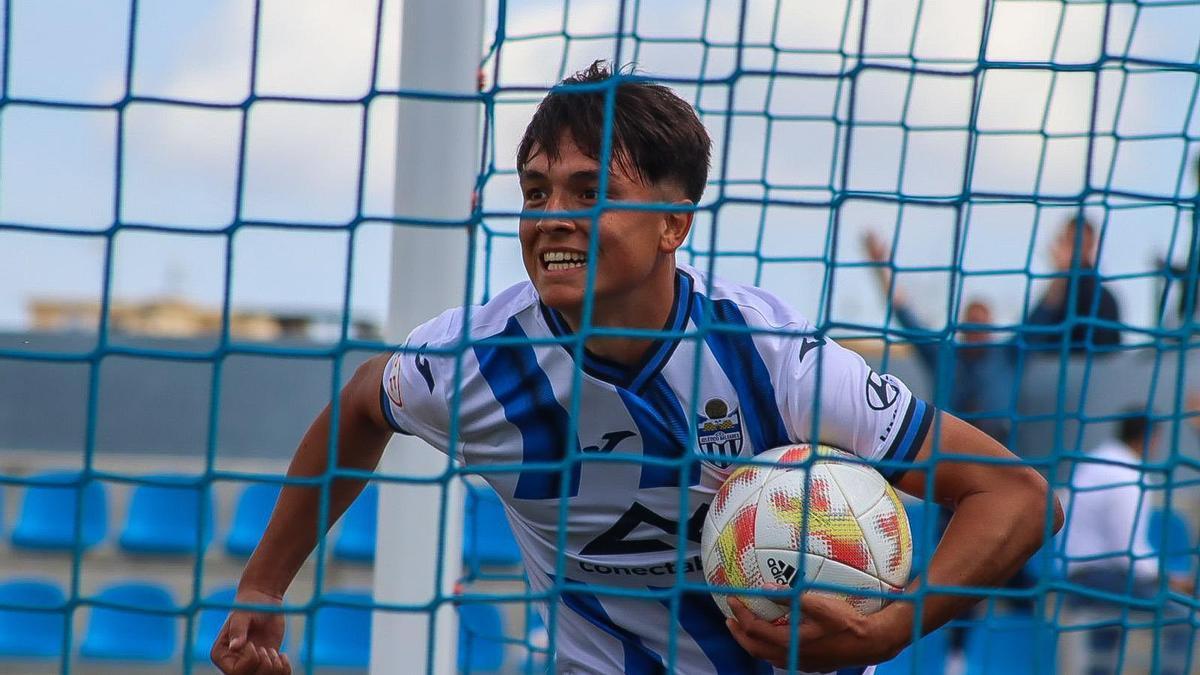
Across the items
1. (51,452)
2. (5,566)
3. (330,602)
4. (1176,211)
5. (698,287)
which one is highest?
(1176,211)

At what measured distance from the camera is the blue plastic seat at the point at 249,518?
685 centimetres

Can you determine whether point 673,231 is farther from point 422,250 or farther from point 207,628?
point 207,628

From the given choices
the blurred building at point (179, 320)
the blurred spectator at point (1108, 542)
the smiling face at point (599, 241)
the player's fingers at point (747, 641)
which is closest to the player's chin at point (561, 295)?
the smiling face at point (599, 241)

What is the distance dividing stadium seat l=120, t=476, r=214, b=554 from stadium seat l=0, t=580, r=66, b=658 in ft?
2.44

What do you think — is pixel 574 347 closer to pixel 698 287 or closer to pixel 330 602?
pixel 698 287

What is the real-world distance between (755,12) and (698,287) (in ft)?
5.32

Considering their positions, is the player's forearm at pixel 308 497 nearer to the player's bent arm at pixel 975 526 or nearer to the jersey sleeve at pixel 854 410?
the jersey sleeve at pixel 854 410

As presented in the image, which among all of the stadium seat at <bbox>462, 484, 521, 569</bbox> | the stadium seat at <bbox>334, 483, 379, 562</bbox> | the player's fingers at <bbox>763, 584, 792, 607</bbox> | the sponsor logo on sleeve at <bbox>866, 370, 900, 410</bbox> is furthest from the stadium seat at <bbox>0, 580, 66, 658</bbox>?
the sponsor logo on sleeve at <bbox>866, 370, 900, 410</bbox>

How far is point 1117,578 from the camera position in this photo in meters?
5.26

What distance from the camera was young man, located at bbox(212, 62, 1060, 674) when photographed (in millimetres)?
2248

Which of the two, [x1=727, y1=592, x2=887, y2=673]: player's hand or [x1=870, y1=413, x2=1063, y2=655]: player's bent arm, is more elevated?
[x1=870, y1=413, x2=1063, y2=655]: player's bent arm

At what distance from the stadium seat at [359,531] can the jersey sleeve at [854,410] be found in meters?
4.70

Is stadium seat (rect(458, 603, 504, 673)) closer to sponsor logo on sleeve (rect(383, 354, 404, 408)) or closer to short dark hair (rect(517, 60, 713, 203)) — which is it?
sponsor logo on sleeve (rect(383, 354, 404, 408))

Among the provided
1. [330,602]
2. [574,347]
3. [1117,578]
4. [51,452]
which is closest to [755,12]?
[574,347]
